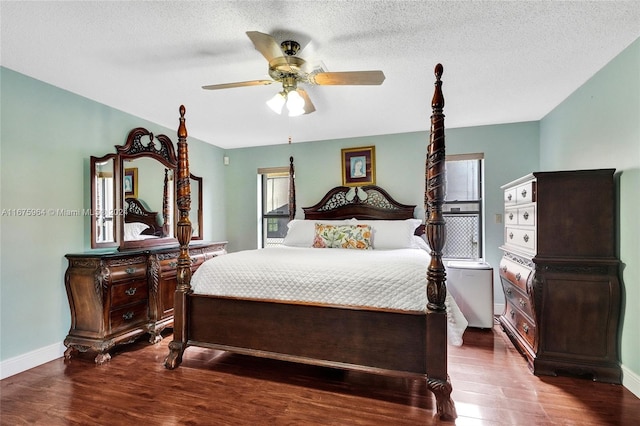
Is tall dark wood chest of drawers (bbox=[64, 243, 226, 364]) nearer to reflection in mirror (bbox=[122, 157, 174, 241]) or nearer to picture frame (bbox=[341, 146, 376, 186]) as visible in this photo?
reflection in mirror (bbox=[122, 157, 174, 241])

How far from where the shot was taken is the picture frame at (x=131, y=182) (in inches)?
136

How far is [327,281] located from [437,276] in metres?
0.76

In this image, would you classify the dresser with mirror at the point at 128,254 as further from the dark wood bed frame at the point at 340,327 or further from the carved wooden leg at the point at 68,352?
the dark wood bed frame at the point at 340,327

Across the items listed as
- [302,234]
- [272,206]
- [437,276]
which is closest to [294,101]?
[437,276]

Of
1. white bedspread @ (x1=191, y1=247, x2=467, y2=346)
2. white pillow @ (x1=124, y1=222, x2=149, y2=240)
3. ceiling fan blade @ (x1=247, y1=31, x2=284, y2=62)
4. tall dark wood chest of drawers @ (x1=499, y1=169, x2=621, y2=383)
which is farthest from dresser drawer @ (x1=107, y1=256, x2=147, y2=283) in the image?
tall dark wood chest of drawers @ (x1=499, y1=169, x2=621, y2=383)

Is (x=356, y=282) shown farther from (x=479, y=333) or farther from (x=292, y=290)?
(x=479, y=333)

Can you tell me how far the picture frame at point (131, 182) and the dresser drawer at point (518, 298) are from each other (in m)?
4.06

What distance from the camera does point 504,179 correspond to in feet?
13.1

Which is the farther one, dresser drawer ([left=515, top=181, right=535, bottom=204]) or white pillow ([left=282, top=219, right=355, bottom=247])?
white pillow ([left=282, top=219, right=355, bottom=247])

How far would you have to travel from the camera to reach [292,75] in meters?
2.27

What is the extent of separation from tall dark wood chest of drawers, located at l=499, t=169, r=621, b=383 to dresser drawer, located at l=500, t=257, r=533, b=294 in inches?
3.9

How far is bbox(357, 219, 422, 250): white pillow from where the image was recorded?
362 cm

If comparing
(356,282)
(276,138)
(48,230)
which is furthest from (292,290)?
(276,138)

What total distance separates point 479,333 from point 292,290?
228 centimetres
